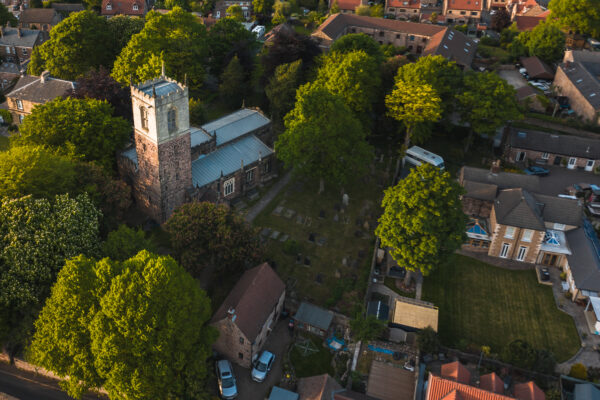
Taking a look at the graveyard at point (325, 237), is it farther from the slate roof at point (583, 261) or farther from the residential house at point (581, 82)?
the residential house at point (581, 82)

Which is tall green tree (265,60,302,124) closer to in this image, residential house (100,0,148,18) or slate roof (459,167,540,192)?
slate roof (459,167,540,192)

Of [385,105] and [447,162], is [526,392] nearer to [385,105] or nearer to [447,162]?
[447,162]

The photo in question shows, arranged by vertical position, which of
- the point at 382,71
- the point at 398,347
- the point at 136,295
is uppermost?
the point at 382,71

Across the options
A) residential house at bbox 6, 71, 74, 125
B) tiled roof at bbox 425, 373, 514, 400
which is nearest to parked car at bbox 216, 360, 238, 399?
tiled roof at bbox 425, 373, 514, 400

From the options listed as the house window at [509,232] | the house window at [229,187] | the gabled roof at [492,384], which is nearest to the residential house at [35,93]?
the house window at [229,187]

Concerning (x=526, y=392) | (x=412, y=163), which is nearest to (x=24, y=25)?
(x=412, y=163)

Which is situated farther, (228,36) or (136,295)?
(228,36)
